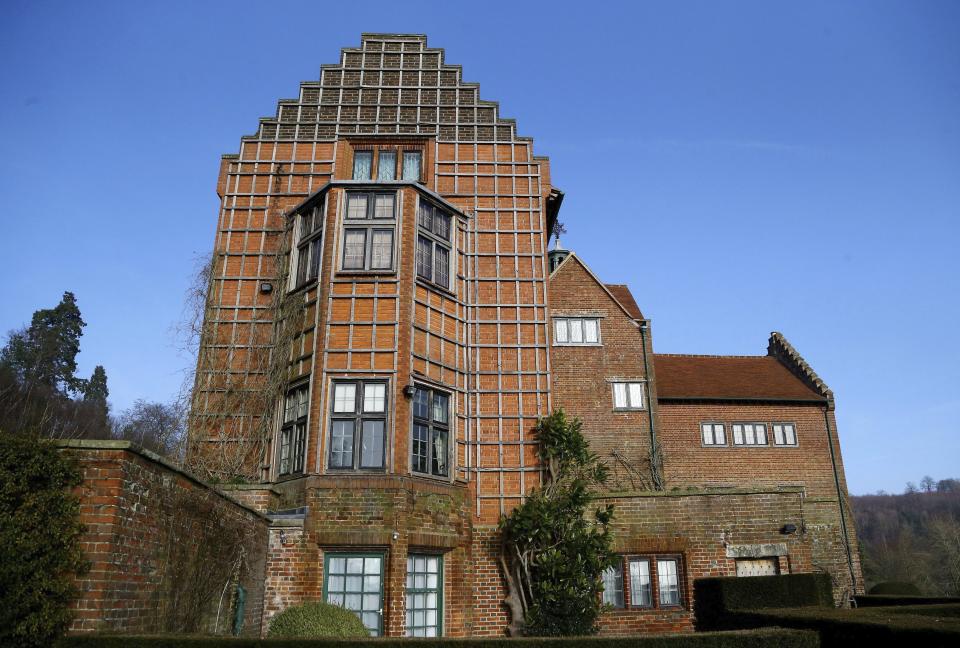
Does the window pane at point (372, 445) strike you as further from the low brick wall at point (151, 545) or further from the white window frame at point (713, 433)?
the white window frame at point (713, 433)

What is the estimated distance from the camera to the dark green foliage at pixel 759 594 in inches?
553

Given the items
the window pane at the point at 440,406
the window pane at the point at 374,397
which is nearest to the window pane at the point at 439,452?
the window pane at the point at 440,406

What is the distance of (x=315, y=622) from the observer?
10422 millimetres

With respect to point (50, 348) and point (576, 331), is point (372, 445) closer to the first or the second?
point (576, 331)

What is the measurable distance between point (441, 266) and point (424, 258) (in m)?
0.65

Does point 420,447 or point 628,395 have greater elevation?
point 628,395

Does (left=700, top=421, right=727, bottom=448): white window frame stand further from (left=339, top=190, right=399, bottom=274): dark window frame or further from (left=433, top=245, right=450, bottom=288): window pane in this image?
(left=339, top=190, right=399, bottom=274): dark window frame

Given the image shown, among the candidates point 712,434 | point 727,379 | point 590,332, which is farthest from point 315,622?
point 727,379

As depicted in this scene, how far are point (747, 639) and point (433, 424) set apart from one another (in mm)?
7946

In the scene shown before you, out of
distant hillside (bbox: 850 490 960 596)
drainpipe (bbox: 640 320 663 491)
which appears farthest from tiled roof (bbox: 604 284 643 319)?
distant hillside (bbox: 850 490 960 596)

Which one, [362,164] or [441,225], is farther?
[362,164]

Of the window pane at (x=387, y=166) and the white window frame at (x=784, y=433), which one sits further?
the white window frame at (x=784, y=433)

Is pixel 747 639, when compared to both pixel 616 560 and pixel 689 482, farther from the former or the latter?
pixel 689 482

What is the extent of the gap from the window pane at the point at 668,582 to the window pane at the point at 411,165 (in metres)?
11.7
